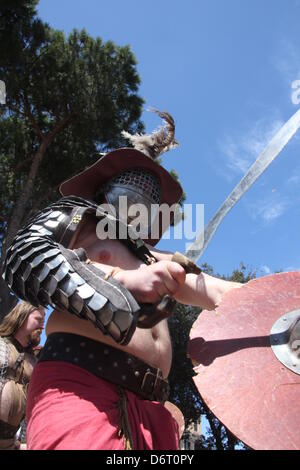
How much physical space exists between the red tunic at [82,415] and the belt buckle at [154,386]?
0.04 metres

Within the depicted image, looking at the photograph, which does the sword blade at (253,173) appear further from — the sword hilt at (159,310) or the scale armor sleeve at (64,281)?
the scale armor sleeve at (64,281)

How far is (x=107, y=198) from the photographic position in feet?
7.95

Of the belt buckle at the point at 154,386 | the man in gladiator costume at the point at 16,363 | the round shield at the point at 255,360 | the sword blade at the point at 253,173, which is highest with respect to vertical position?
the sword blade at the point at 253,173

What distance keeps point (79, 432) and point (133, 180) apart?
145cm

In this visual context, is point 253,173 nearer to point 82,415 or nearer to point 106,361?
point 106,361

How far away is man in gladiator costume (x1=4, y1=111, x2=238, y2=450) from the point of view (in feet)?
4.66

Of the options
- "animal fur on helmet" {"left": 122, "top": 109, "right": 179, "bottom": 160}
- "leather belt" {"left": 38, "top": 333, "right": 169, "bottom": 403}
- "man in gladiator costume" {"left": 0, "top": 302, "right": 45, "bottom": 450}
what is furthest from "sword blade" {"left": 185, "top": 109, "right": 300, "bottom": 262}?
"man in gladiator costume" {"left": 0, "top": 302, "right": 45, "bottom": 450}

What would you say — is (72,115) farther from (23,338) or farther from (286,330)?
(286,330)

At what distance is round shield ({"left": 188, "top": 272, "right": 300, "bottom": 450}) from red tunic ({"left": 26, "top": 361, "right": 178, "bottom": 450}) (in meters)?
0.26

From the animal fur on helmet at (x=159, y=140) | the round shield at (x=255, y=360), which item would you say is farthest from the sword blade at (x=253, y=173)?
the animal fur on helmet at (x=159, y=140)

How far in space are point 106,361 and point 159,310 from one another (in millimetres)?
317

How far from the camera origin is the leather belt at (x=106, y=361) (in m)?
1.61

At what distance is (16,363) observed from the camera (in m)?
3.68

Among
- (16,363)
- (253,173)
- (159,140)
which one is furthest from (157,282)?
(16,363)
